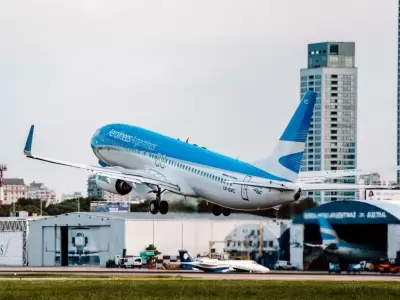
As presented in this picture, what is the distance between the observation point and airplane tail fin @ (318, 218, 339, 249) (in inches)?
6934

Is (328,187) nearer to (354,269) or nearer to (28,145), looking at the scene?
(28,145)

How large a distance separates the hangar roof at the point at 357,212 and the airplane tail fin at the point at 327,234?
2.52 ft

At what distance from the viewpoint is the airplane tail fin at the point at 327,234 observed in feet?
578

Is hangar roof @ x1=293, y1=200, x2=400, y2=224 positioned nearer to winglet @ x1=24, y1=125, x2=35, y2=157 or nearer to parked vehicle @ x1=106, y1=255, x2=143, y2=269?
parked vehicle @ x1=106, y1=255, x2=143, y2=269

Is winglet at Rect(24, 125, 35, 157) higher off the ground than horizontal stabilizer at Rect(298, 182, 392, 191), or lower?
higher

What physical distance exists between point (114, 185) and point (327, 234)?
49.5 m

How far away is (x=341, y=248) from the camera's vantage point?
575 feet

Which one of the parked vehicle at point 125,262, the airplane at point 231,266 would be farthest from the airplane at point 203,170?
the parked vehicle at point 125,262

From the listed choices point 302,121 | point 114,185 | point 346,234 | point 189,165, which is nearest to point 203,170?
point 189,165

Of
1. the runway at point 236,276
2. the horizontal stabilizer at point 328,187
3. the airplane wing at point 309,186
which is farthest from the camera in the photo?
the runway at point 236,276

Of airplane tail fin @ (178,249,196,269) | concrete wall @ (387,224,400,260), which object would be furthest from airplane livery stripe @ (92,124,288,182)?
concrete wall @ (387,224,400,260)

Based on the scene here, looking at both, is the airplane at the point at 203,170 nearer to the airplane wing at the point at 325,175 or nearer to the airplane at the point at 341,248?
the airplane wing at the point at 325,175

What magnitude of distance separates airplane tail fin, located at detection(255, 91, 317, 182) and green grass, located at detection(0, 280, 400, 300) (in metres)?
9.75

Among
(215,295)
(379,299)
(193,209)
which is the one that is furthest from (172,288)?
(193,209)
